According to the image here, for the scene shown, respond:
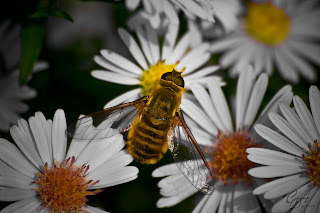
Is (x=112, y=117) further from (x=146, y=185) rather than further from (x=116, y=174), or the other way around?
(x=146, y=185)

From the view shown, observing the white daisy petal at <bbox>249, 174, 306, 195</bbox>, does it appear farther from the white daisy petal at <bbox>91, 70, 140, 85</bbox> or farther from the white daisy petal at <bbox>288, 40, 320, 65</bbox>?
the white daisy petal at <bbox>288, 40, 320, 65</bbox>

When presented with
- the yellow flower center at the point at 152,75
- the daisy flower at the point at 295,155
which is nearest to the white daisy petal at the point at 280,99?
the daisy flower at the point at 295,155

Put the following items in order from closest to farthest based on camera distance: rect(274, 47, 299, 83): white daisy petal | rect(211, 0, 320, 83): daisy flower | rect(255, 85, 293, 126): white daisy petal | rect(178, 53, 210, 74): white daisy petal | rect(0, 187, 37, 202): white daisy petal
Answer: rect(0, 187, 37, 202): white daisy petal, rect(255, 85, 293, 126): white daisy petal, rect(178, 53, 210, 74): white daisy petal, rect(274, 47, 299, 83): white daisy petal, rect(211, 0, 320, 83): daisy flower

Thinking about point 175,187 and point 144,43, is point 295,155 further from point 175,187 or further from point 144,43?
point 144,43

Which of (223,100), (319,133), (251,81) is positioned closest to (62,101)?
(223,100)

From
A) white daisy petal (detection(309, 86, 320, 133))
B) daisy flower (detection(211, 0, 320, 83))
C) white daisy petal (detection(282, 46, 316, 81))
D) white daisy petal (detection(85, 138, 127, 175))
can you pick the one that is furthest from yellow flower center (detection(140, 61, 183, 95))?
white daisy petal (detection(282, 46, 316, 81))

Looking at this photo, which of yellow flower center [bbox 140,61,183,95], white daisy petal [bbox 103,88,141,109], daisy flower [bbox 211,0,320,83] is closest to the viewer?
white daisy petal [bbox 103,88,141,109]

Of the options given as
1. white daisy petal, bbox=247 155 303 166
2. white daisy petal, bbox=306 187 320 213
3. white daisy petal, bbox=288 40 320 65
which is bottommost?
white daisy petal, bbox=306 187 320 213

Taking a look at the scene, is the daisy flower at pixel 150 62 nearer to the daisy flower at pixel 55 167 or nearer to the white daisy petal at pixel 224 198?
the daisy flower at pixel 55 167
